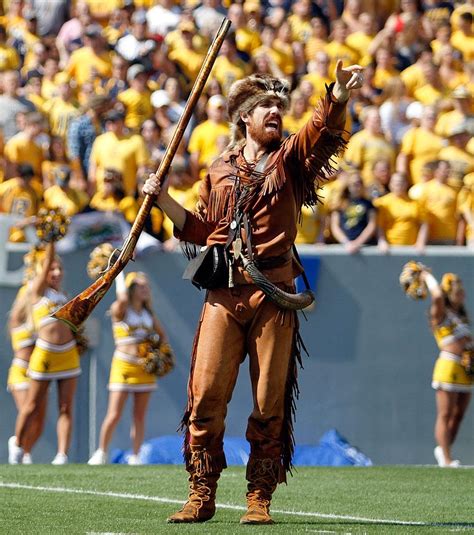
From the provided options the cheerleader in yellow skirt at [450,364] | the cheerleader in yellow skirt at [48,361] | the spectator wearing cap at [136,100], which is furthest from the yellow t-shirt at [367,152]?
the cheerleader in yellow skirt at [48,361]

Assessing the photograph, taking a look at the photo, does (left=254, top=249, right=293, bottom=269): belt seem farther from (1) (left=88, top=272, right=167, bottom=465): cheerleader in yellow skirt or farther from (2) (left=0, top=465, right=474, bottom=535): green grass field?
(1) (left=88, top=272, right=167, bottom=465): cheerleader in yellow skirt

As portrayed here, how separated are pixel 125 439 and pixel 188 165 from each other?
298cm

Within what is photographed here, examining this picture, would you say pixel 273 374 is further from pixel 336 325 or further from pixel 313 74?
pixel 313 74

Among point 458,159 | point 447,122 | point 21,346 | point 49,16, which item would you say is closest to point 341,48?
point 447,122

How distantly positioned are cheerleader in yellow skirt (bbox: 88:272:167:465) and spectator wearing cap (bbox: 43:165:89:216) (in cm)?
167

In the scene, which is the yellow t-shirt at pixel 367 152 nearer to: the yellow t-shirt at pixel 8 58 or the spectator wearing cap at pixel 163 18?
the spectator wearing cap at pixel 163 18

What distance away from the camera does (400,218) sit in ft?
46.3

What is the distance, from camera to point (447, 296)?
13.0 metres

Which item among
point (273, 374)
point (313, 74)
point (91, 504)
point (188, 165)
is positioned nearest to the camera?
point (273, 374)

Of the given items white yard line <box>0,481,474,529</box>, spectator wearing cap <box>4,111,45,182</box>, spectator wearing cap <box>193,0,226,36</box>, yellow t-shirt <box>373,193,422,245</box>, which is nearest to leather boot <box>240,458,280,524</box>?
white yard line <box>0,481,474,529</box>

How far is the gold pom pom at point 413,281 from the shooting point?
12.8 m

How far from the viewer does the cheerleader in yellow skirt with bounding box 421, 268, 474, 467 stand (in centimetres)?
1294

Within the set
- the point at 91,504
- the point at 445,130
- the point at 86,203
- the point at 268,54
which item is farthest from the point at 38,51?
the point at 91,504

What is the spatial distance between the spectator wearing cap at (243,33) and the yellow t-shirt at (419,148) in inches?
117
